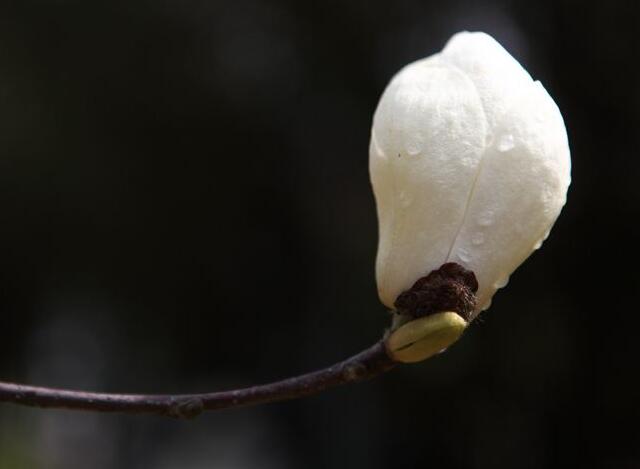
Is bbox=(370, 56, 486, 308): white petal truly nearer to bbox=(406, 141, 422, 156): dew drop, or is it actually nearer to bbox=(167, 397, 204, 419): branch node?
bbox=(406, 141, 422, 156): dew drop

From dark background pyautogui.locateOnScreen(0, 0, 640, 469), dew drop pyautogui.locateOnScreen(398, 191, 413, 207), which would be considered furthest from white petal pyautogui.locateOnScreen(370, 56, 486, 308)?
dark background pyautogui.locateOnScreen(0, 0, 640, 469)

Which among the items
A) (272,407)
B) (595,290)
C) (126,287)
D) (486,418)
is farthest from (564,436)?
(126,287)

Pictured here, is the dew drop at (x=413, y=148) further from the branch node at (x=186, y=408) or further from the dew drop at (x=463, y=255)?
the branch node at (x=186, y=408)

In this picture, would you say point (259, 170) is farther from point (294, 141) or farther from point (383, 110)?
point (383, 110)

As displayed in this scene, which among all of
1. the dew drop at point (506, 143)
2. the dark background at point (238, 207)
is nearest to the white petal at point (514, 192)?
the dew drop at point (506, 143)

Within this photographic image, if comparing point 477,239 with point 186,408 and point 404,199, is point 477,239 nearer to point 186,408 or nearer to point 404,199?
point 404,199

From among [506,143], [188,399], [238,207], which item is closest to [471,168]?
[506,143]
